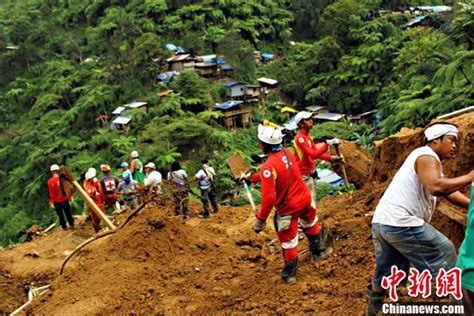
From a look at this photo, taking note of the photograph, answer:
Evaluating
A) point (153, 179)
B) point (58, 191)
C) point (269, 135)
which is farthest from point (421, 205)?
point (58, 191)

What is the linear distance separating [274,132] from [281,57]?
37.7 metres

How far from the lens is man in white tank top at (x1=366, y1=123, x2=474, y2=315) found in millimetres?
3229

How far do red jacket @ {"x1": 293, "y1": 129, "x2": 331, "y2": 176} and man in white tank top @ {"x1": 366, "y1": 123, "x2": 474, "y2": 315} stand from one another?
2.71 m

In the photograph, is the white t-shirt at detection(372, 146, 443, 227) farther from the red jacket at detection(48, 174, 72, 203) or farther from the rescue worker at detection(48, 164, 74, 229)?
the red jacket at detection(48, 174, 72, 203)

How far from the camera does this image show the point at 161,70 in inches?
1380

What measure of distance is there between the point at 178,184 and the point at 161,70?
26.8 metres

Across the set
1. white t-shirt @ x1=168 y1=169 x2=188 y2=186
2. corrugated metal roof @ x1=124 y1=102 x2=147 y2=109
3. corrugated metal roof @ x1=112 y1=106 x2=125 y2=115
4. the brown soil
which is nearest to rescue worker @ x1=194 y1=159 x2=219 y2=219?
white t-shirt @ x1=168 y1=169 x2=188 y2=186

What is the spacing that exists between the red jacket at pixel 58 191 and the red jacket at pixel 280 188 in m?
6.14

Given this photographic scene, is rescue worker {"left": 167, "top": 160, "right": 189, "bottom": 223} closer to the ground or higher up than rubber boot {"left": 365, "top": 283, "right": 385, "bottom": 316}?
closer to the ground

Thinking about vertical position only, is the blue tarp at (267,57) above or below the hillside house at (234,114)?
above

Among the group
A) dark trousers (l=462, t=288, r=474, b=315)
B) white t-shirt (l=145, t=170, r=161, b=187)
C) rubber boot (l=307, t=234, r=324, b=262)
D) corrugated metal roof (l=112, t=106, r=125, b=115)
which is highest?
dark trousers (l=462, t=288, r=474, b=315)

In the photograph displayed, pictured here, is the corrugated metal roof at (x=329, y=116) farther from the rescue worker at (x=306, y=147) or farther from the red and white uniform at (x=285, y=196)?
the red and white uniform at (x=285, y=196)

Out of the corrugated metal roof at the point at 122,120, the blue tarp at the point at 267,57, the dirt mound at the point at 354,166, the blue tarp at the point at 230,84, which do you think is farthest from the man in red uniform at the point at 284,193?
the blue tarp at the point at 267,57

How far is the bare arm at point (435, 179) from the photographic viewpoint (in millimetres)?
3070
